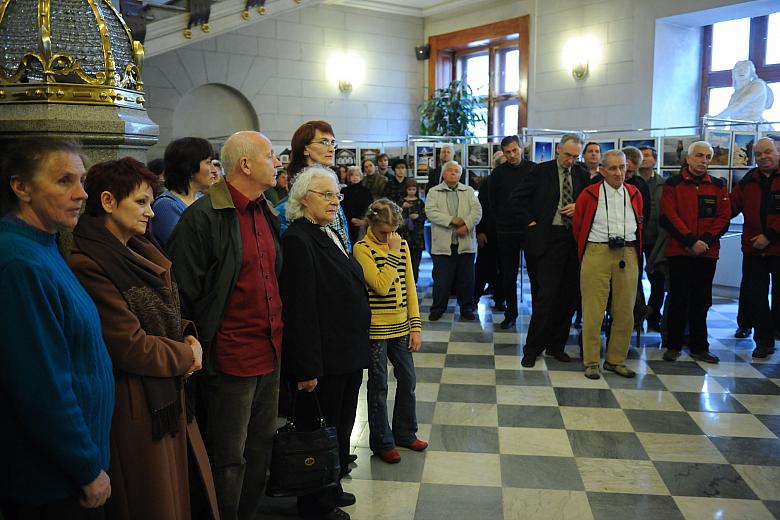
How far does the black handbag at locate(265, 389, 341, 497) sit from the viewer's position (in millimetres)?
2508

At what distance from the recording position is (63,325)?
5.19 feet

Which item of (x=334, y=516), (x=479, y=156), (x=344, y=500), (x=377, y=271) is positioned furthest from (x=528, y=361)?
(x=479, y=156)

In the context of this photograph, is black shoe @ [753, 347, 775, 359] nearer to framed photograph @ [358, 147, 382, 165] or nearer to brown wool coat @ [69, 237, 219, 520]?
Result: brown wool coat @ [69, 237, 219, 520]

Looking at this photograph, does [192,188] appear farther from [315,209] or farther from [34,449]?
[34,449]

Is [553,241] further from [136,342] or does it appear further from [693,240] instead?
[136,342]

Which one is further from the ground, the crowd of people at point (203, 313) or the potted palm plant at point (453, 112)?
the potted palm plant at point (453, 112)

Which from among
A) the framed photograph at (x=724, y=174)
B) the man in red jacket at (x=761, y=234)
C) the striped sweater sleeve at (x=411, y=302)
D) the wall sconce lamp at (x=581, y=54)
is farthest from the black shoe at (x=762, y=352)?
the wall sconce lamp at (x=581, y=54)

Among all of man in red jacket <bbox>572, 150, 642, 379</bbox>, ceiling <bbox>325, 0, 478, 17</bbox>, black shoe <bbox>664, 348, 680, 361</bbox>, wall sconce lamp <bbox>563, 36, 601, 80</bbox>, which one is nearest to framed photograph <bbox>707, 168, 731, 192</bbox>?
black shoe <bbox>664, 348, 680, 361</bbox>

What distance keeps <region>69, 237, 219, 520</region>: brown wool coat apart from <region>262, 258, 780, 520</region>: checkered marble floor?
1.14m

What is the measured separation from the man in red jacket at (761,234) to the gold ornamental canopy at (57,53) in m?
4.88

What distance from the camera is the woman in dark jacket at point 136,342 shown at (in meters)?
1.82

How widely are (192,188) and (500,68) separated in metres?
10.7

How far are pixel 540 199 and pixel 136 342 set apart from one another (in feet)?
12.7

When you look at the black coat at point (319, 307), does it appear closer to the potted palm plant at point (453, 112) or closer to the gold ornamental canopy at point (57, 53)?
the gold ornamental canopy at point (57, 53)
